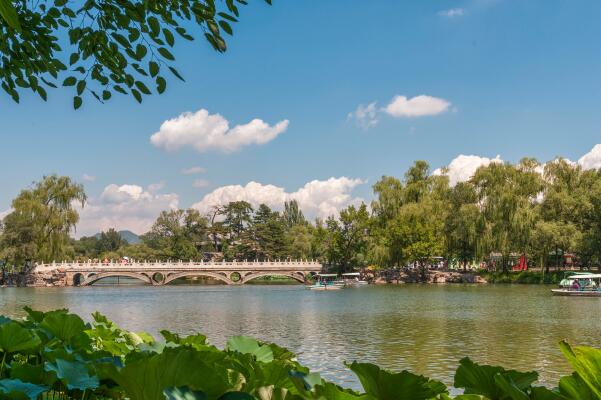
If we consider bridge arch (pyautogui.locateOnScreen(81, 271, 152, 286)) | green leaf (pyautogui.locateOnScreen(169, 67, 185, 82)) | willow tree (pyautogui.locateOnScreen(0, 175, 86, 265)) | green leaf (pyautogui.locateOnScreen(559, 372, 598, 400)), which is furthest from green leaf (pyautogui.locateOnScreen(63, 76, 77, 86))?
bridge arch (pyautogui.locateOnScreen(81, 271, 152, 286))

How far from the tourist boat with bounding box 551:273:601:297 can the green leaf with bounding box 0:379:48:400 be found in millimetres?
37126

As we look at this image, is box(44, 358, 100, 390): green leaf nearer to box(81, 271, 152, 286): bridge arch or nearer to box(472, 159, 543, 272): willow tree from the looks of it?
box(472, 159, 543, 272): willow tree

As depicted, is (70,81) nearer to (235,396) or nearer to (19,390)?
(19,390)

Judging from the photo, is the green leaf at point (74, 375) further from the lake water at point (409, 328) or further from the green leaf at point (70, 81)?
the lake water at point (409, 328)

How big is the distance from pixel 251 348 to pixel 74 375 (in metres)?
0.69

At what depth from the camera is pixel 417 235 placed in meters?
52.1

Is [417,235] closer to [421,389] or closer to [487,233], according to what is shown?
[487,233]

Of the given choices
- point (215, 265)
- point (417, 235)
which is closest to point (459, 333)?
point (417, 235)

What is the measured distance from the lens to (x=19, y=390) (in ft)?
4.79

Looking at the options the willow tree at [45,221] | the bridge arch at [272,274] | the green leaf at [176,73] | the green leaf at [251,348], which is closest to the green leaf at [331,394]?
the green leaf at [251,348]

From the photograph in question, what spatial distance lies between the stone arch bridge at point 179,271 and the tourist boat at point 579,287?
3214 cm

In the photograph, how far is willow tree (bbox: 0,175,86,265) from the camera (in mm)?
50250

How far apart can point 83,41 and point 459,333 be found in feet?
52.1

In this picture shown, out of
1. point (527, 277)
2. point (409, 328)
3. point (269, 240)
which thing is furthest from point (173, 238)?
point (409, 328)
